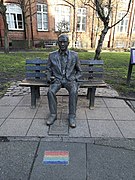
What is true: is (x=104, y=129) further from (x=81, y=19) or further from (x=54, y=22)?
(x=81, y=19)

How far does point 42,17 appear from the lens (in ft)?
65.4

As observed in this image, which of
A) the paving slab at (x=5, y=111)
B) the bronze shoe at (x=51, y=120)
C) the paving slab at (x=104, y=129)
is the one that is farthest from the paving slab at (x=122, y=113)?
the paving slab at (x=5, y=111)

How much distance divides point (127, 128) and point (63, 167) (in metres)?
1.54

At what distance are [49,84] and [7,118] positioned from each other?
1.10 meters

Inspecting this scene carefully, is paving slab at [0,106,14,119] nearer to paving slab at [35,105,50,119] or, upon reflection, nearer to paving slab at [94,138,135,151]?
paving slab at [35,105,50,119]

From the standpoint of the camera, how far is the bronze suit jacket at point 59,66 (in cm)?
348

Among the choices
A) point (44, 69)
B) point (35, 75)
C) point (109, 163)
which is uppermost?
point (44, 69)

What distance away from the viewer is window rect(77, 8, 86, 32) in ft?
68.1

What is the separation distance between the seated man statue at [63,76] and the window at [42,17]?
17976 millimetres

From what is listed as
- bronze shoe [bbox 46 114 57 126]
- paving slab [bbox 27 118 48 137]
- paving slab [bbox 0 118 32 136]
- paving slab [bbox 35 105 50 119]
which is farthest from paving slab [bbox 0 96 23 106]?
bronze shoe [bbox 46 114 57 126]

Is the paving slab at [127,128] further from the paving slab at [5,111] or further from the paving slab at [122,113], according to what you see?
the paving slab at [5,111]


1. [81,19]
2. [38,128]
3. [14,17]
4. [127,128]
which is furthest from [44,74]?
[81,19]

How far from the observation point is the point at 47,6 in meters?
19.7

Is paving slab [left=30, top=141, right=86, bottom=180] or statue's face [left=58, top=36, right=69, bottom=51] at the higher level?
statue's face [left=58, top=36, right=69, bottom=51]
